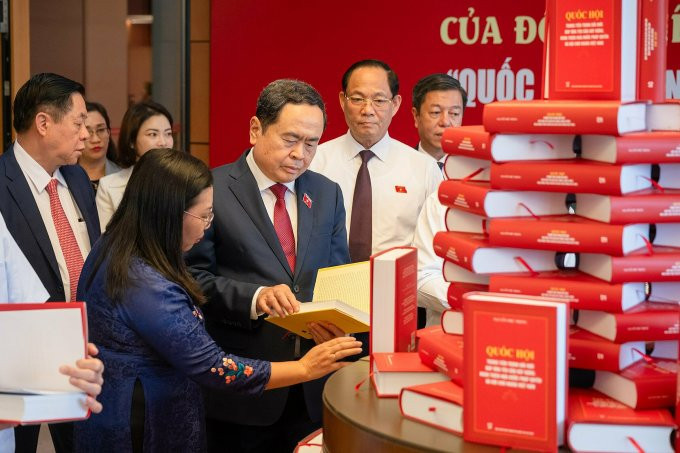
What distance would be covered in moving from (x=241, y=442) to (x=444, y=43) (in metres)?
3.43

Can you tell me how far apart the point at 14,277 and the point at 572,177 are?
1.52 metres

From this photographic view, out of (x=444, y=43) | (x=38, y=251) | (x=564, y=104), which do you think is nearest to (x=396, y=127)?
(x=444, y=43)

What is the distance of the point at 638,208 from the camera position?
1.83m

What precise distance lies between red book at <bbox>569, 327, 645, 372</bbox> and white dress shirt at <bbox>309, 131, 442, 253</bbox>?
72.6 inches

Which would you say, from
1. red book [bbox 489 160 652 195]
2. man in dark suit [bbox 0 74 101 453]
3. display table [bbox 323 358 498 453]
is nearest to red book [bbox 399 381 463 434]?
display table [bbox 323 358 498 453]

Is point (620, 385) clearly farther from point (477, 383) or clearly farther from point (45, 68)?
point (45, 68)

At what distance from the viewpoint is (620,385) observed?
183 centimetres

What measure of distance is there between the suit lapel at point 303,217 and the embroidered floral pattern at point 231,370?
0.49 meters

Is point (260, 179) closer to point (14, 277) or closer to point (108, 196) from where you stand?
point (14, 277)

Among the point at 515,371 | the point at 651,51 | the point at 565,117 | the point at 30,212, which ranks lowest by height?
the point at 515,371

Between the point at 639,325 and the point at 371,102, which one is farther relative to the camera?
the point at 371,102

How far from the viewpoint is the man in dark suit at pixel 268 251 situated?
9.55 ft

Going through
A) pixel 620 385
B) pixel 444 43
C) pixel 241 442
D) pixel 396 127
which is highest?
pixel 444 43

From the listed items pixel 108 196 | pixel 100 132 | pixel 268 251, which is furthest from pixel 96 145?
pixel 268 251
